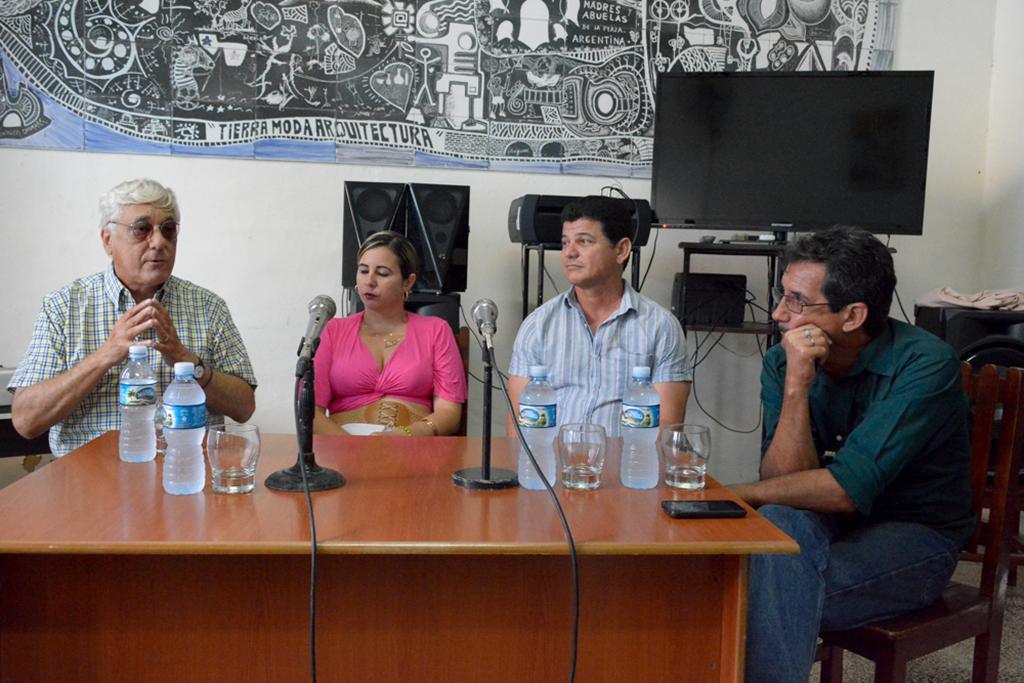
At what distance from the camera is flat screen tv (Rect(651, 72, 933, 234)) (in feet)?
11.0

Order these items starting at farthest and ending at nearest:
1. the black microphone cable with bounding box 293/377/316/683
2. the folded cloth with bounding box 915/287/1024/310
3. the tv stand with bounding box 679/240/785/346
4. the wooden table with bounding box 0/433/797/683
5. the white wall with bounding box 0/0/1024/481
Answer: the white wall with bounding box 0/0/1024/481 → the tv stand with bounding box 679/240/785/346 → the folded cloth with bounding box 915/287/1024/310 → the wooden table with bounding box 0/433/797/683 → the black microphone cable with bounding box 293/377/316/683

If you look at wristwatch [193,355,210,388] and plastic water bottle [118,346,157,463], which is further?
wristwatch [193,355,210,388]

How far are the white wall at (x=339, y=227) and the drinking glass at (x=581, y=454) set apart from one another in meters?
2.28

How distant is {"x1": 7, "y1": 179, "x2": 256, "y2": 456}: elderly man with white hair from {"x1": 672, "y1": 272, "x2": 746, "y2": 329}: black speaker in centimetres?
185

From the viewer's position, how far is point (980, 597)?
5.38 feet

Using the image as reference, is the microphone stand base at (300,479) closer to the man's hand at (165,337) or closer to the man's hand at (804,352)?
the man's hand at (165,337)

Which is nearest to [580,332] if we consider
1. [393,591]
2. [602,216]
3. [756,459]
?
[602,216]

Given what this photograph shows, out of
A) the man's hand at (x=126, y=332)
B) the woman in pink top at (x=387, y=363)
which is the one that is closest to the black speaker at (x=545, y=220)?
the woman in pink top at (x=387, y=363)

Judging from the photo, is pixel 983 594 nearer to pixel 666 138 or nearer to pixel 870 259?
pixel 870 259

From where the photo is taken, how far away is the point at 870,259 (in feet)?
5.75

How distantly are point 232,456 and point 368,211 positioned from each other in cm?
184

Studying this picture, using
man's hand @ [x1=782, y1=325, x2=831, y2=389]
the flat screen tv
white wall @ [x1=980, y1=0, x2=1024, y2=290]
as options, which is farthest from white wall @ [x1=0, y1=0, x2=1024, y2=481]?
man's hand @ [x1=782, y1=325, x2=831, y2=389]

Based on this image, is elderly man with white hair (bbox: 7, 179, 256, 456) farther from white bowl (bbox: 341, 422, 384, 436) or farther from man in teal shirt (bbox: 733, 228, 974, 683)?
man in teal shirt (bbox: 733, 228, 974, 683)

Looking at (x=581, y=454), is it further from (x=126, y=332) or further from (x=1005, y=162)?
(x=1005, y=162)
